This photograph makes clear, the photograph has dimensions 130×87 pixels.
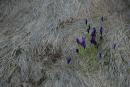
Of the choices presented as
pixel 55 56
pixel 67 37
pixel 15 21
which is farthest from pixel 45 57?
pixel 15 21

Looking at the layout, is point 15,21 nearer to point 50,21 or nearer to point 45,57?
point 50,21

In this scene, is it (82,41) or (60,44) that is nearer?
(82,41)

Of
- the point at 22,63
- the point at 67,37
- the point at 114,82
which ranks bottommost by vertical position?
the point at 114,82

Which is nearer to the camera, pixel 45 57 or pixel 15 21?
pixel 45 57

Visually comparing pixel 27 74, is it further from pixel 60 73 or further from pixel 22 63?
pixel 60 73

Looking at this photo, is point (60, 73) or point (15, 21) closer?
point (60, 73)

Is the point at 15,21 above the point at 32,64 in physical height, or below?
above

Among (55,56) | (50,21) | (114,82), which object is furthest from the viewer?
(50,21)

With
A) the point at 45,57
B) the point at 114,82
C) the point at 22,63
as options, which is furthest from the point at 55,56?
the point at 114,82

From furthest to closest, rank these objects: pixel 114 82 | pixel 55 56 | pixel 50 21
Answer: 1. pixel 50 21
2. pixel 55 56
3. pixel 114 82
